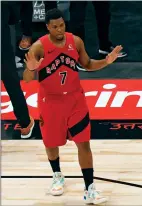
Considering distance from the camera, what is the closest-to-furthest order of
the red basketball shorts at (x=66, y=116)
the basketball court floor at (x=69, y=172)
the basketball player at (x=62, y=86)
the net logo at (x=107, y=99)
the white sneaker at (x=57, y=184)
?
the basketball player at (x=62, y=86) < the red basketball shorts at (x=66, y=116) < the basketball court floor at (x=69, y=172) < the white sneaker at (x=57, y=184) < the net logo at (x=107, y=99)

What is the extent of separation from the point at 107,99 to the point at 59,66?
2.75m

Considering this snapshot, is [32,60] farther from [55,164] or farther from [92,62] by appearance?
[55,164]

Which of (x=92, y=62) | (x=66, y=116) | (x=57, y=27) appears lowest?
(x=66, y=116)

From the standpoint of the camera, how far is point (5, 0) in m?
8.43

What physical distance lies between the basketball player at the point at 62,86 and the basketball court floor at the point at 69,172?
0.85 feet

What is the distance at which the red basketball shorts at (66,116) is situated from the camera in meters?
5.81

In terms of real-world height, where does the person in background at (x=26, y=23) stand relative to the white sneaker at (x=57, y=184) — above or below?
below

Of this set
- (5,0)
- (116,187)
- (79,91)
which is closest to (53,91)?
(79,91)

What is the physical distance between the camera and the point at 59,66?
18.8 feet

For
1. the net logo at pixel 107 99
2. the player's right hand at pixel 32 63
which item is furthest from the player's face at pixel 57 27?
the net logo at pixel 107 99

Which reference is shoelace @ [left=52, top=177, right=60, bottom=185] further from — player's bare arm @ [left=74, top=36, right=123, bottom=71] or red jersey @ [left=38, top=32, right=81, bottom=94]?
player's bare arm @ [left=74, top=36, right=123, bottom=71]

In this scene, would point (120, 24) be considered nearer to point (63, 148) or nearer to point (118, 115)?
point (118, 115)

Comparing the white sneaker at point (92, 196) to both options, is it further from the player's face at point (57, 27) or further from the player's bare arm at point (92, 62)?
the player's face at point (57, 27)

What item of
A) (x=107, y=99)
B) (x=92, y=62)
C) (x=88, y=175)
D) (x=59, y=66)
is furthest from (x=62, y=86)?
(x=107, y=99)
